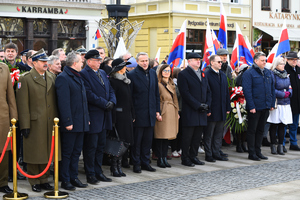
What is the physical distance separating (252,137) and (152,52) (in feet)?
69.9

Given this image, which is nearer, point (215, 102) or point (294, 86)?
point (215, 102)

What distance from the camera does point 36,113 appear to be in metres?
7.84

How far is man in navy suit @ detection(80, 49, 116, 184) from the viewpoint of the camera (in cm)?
847

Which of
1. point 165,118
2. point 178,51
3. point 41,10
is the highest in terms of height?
point 41,10

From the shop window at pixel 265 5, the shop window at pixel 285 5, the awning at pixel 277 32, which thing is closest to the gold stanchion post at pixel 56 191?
the awning at pixel 277 32

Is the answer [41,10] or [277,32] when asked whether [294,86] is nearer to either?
[41,10]

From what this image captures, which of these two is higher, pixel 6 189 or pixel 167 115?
pixel 167 115

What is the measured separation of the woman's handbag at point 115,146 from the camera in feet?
29.3

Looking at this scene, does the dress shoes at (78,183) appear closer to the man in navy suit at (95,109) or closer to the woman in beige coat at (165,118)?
the man in navy suit at (95,109)

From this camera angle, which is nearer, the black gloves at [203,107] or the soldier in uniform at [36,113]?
the soldier in uniform at [36,113]

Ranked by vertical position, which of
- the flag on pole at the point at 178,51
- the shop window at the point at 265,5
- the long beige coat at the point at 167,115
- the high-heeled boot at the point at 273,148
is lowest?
the high-heeled boot at the point at 273,148

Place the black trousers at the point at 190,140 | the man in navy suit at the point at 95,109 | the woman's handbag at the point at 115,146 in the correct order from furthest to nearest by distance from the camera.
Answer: the black trousers at the point at 190,140
the woman's handbag at the point at 115,146
the man in navy suit at the point at 95,109

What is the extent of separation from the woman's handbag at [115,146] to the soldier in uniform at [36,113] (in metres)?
1.28

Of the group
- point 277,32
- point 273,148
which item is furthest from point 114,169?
point 277,32
